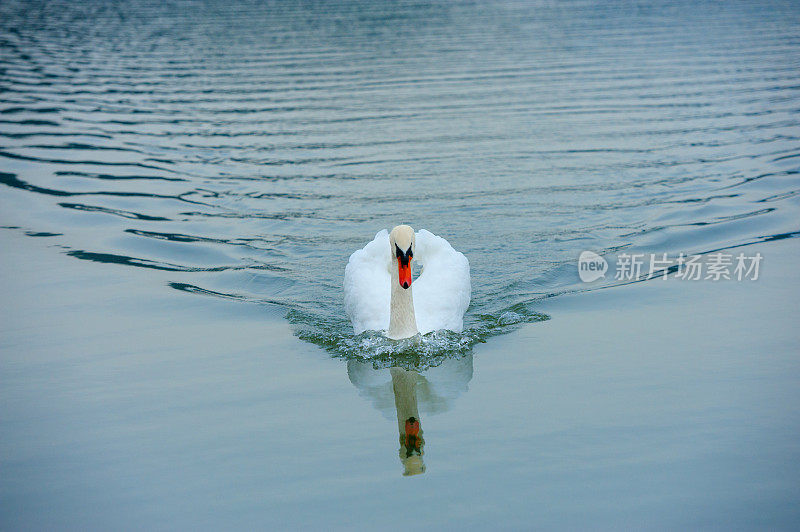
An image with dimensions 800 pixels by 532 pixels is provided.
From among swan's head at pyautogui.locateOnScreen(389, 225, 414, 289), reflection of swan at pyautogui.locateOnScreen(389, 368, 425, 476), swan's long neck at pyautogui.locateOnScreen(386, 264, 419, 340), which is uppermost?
swan's head at pyautogui.locateOnScreen(389, 225, 414, 289)

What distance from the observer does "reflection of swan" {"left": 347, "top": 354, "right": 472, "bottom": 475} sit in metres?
8.09

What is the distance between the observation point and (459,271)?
10.3 m

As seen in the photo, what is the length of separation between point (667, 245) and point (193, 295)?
20.7ft

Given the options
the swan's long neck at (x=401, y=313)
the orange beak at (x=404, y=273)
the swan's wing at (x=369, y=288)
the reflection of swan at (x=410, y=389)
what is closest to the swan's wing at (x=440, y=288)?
the swan's long neck at (x=401, y=313)

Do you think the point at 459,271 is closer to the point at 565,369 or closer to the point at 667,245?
the point at 565,369

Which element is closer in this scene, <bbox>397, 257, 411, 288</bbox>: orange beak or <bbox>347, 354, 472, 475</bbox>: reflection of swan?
<bbox>347, 354, 472, 475</bbox>: reflection of swan

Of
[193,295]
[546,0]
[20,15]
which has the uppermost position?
[20,15]

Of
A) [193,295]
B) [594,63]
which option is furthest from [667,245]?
[594,63]

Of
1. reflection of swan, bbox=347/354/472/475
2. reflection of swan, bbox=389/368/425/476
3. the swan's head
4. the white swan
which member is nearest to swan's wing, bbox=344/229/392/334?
the white swan

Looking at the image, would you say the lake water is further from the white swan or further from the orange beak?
the orange beak

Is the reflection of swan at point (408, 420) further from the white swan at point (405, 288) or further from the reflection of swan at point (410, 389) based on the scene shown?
the white swan at point (405, 288)

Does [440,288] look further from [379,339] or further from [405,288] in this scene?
[405,288]

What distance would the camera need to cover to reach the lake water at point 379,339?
7.05 m

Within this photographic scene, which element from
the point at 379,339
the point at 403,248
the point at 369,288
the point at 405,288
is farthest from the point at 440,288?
the point at 405,288
